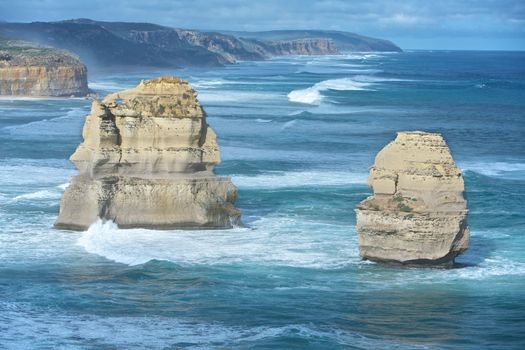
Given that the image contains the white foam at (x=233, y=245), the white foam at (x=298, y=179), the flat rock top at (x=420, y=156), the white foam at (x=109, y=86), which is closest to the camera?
the flat rock top at (x=420, y=156)

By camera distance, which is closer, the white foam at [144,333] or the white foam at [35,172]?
the white foam at [144,333]

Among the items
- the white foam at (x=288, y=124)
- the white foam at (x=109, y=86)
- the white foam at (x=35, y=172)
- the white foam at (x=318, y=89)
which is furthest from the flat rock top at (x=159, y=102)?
the white foam at (x=109, y=86)

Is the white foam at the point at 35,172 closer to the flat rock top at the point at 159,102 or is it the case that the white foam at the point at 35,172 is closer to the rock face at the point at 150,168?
the rock face at the point at 150,168

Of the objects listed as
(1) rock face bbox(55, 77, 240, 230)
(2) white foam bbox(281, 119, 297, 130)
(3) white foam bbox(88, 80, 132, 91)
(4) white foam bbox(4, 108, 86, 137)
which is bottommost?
(3) white foam bbox(88, 80, 132, 91)

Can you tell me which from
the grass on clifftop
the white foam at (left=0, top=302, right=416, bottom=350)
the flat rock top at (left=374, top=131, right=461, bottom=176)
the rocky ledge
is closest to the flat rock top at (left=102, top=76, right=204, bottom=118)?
the flat rock top at (left=374, top=131, right=461, bottom=176)

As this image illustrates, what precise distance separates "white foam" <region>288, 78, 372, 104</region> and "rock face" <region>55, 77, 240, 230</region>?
54306mm

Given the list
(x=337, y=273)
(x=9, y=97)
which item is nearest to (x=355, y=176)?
(x=337, y=273)

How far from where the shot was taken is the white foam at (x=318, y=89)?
88250mm

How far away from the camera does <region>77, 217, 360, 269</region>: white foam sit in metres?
27.5

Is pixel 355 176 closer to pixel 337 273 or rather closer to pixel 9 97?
pixel 337 273

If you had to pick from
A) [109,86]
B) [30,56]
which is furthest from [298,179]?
[109,86]

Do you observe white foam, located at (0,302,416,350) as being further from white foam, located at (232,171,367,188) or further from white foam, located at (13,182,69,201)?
white foam, located at (232,171,367,188)

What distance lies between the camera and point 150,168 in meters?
30.8

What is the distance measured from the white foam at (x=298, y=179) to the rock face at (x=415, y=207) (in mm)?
13095
